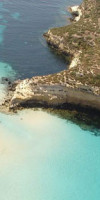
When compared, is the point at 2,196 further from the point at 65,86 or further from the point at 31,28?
the point at 31,28

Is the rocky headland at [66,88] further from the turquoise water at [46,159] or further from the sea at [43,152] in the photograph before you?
the turquoise water at [46,159]

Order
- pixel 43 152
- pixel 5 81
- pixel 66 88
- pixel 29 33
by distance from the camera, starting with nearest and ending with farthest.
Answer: pixel 43 152 < pixel 66 88 < pixel 5 81 < pixel 29 33

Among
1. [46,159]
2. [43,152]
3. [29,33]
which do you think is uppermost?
[29,33]

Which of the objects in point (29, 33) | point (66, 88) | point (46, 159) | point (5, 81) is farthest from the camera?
point (29, 33)

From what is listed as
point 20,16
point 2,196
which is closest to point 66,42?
point 20,16

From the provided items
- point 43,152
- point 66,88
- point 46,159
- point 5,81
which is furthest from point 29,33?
point 46,159

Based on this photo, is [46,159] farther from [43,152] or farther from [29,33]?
[29,33]

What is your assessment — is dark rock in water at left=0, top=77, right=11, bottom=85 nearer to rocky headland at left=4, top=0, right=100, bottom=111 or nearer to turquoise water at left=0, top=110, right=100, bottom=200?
rocky headland at left=4, top=0, right=100, bottom=111

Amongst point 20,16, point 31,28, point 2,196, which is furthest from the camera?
point 20,16
